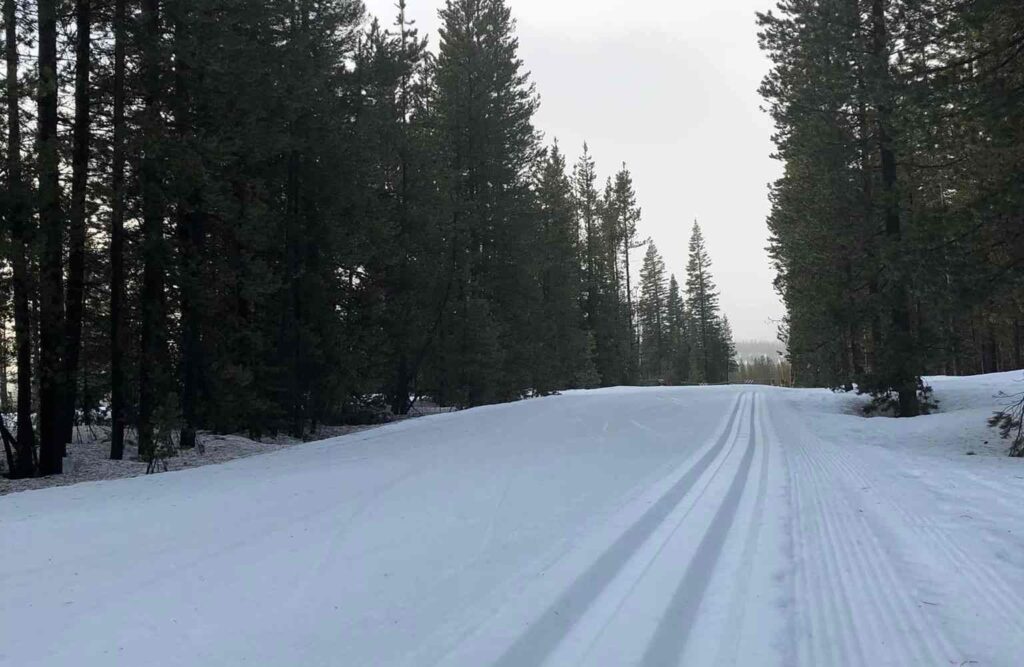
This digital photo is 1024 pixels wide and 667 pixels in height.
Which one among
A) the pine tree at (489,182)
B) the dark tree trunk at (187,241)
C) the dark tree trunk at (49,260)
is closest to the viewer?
the dark tree trunk at (49,260)

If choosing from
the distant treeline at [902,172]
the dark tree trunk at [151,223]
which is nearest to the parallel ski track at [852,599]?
the distant treeline at [902,172]

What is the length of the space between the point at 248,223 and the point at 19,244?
392 cm

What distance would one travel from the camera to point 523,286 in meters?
24.5

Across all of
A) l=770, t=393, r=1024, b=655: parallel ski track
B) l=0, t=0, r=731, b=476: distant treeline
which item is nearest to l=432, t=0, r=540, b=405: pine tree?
l=0, t=0, r=731, b=476: distant treeline

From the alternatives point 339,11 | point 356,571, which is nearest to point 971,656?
point 356,571

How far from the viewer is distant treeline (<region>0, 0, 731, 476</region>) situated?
32.5 feet

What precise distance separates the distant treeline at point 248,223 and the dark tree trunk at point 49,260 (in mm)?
39

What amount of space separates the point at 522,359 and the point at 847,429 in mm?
14479

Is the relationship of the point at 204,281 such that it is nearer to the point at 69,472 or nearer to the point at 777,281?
the point at 69,472

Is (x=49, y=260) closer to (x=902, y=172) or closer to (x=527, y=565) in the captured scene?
(x=527, y=565)

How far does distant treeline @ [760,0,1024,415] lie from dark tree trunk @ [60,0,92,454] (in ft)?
46.7

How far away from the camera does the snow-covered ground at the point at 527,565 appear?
9.96 ft

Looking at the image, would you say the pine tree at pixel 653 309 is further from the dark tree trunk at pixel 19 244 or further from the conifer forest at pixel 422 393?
the dark tree trunk at pixel 19 244

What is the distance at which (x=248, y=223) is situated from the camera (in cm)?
1185
